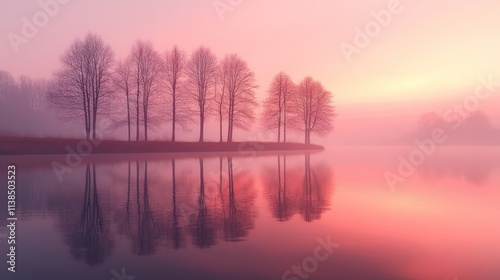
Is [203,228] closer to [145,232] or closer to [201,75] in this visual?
[145,232]

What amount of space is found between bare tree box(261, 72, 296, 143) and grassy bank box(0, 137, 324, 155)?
25.7 ft

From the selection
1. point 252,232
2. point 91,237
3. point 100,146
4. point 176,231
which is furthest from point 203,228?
point 100,146

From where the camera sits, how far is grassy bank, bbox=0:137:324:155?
128 feet

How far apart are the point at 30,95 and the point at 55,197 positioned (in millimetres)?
93744

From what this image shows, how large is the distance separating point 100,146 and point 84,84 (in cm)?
958

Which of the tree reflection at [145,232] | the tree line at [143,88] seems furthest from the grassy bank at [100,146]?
the tree reflection at [145,232]

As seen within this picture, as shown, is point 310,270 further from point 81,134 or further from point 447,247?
point 81,134

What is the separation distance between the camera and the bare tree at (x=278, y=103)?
2717 inches

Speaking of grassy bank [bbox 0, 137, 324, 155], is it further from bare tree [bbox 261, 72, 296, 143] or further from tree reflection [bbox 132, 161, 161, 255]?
tree reflection [bbox 132, 161, 161, 255]

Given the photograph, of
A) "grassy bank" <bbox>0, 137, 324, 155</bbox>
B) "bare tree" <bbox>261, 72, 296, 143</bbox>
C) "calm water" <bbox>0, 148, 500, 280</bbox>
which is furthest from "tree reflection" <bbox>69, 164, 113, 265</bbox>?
"bare tree" <bbox>261, 72, 296, 143</bbox>

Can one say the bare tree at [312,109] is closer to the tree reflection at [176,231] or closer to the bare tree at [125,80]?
the bare tree at [125,80]

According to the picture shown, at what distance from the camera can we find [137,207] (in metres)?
13.2

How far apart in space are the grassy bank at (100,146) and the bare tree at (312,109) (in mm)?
14259

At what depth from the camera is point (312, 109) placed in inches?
2881
